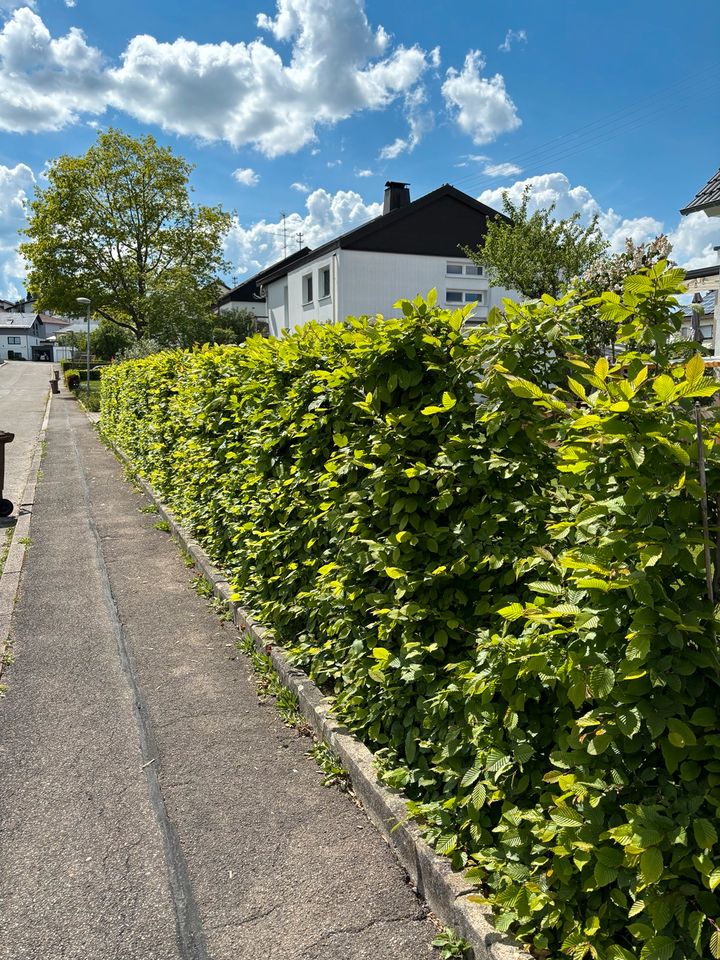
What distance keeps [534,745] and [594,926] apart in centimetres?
Result: 54

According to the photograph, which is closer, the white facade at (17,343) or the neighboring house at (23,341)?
the neighboring house at (23,341)

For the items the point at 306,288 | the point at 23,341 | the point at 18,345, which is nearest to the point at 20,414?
the point at 306,288

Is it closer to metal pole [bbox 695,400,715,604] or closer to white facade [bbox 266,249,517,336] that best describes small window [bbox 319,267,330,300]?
white facade [bbox 266,249,517,336]

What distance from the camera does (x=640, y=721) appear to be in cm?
184

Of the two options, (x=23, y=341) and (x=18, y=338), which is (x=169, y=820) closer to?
(x=23, y=341)

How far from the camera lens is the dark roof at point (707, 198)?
14.2 meters

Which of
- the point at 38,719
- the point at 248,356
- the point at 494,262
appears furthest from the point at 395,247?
the point at 38,719

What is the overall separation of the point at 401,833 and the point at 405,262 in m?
30.4

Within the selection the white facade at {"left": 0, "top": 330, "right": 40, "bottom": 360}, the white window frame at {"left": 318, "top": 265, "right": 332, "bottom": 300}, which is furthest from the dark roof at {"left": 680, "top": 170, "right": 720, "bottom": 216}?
the white facade at {"left": 0, "top": 330, "right": 40, "bottom": 360}

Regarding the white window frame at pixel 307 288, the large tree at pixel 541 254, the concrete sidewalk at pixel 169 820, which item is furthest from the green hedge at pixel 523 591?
the white window frame at pixel 307 288

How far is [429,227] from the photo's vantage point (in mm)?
31891

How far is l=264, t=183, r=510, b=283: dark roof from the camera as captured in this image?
101ft

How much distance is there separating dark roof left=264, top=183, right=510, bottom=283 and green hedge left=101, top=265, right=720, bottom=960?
27.2m

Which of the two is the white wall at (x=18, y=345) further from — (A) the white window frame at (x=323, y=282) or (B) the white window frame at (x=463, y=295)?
(B) the white window frame at (x=463, y=295)
